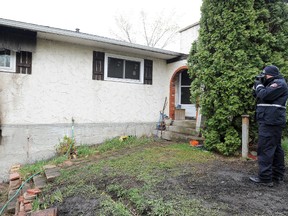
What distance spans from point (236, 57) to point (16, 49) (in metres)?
5.57

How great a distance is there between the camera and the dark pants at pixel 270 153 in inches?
127

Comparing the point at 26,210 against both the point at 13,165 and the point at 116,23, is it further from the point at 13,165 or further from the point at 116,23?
the point at 116,23

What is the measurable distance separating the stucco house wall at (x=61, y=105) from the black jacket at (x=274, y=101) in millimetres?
5039

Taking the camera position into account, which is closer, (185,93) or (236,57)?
(236,57)

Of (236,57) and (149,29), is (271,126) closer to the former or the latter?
(236,57)

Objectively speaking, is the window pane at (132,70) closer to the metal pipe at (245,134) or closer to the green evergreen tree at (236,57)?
the green evergreen tree at (236,57)

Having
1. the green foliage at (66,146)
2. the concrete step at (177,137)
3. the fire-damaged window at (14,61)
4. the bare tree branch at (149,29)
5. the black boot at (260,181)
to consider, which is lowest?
the green foliage at (66,146)

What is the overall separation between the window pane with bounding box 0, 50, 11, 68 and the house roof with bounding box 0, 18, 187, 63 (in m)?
0.85

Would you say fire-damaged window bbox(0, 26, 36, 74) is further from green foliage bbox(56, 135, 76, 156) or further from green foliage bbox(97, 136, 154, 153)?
green foliage bbox(97, 136, 154, 153)

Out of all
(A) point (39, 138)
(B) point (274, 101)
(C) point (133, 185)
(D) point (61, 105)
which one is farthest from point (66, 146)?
(B) point (274, 101)

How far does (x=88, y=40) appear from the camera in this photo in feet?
20.7

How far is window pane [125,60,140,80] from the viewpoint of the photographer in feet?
25.6

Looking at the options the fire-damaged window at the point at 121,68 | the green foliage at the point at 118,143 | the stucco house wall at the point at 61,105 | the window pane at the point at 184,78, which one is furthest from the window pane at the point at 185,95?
the green foliage at the point at 118,143

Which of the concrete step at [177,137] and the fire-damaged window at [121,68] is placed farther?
the fire-damaged window at [121,68]
